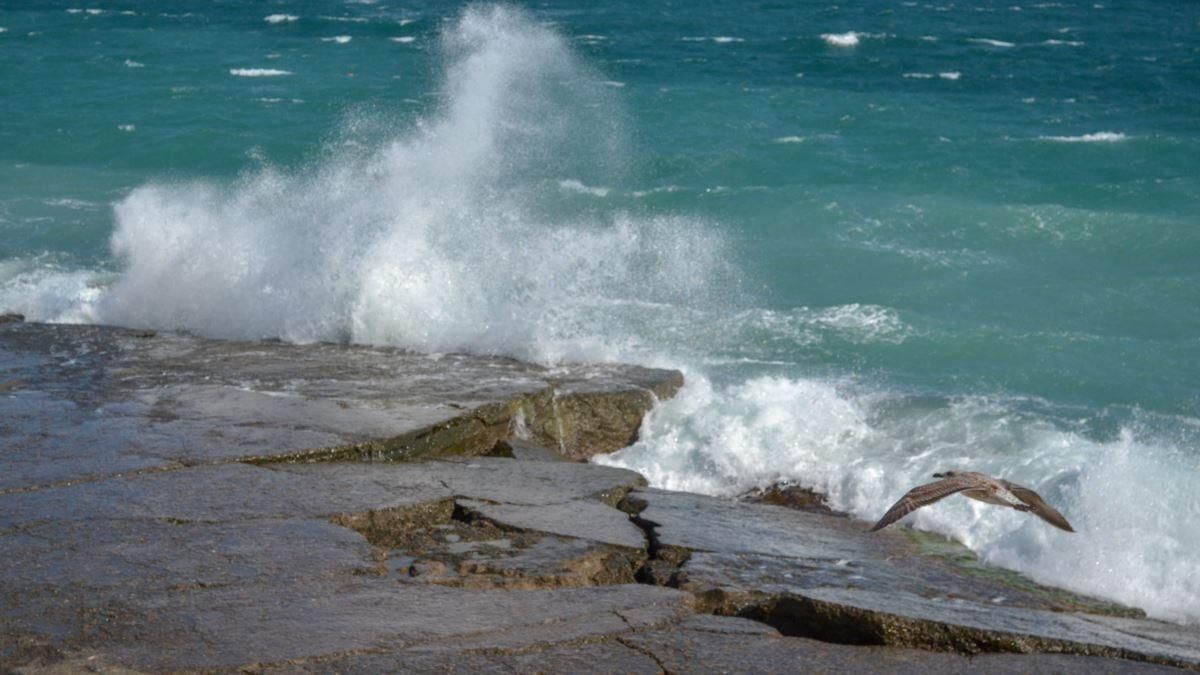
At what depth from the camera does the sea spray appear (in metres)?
9.43

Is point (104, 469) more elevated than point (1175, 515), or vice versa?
point (104, 469)

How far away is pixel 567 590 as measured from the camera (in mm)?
5148

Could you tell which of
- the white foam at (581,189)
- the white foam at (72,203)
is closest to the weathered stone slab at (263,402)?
the white foam at (72,203)

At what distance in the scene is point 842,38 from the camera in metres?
26.2

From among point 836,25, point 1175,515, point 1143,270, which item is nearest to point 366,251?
point 1175,515

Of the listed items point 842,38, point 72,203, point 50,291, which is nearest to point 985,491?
point 50,291

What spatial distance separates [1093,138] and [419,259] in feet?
37.1

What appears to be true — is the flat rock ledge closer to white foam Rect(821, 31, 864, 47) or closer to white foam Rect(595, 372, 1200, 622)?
white foam Rect(595, 372, 1200, 622)

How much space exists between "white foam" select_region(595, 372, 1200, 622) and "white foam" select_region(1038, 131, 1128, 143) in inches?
384

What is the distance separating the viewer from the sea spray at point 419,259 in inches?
371

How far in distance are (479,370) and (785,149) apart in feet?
35.4

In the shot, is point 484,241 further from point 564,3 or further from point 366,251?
point 564,3

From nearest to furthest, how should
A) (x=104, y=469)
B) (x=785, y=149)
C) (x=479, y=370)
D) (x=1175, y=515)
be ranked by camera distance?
(x=104, y=469) < (x=1175, y=515) < (x=479, y=370) < (x=785, y=149)

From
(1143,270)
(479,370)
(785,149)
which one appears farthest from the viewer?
(785,149)
